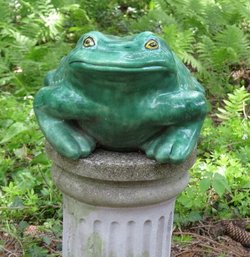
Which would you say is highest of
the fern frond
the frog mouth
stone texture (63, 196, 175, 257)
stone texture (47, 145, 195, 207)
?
the frog mouth

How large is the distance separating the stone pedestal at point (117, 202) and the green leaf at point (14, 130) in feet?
6.00

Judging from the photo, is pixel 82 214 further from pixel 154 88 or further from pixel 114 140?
pixel 154 88

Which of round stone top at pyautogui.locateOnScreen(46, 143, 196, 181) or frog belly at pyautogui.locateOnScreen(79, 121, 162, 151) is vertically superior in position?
frog belly at pyautogui.locateOnScreen(79, 121, 162, 151)

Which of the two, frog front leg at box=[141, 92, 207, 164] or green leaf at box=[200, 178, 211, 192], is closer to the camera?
frog front leg at box=[141, 92, 207, 164]

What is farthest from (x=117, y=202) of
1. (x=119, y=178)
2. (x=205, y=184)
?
(x=205, y=184)

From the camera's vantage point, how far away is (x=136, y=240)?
3266 millimetres

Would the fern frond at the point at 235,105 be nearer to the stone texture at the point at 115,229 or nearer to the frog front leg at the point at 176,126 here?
the stone texture at the point at 115,229

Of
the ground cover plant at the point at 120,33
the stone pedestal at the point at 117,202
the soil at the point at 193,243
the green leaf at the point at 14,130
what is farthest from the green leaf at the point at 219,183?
the green leaf at the point at 14,130

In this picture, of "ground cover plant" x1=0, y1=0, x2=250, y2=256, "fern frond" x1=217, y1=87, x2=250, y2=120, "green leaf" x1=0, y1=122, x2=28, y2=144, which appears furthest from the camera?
"fern frond" x1=217, y1=87, x2=250, y2=120

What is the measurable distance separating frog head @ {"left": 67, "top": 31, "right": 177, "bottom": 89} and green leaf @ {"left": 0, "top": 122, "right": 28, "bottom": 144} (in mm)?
2252

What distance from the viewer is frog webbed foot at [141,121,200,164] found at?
2.99 metres

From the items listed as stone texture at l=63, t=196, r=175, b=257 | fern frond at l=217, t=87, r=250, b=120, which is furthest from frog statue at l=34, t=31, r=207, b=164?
fern frond at l=217, t=87, r=250, b=120

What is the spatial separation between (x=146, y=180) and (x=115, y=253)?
1.46 feet

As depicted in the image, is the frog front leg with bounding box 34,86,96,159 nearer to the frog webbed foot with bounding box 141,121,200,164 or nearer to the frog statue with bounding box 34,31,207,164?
the frog statue with bounding box 34,31,207,164
